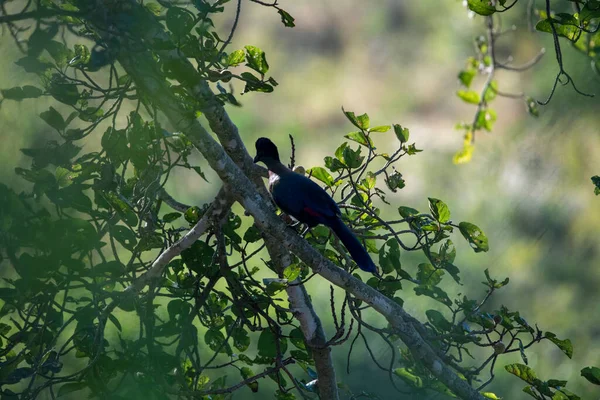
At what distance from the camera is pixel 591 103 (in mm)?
6305

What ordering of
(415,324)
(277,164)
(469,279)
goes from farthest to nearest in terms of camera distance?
(469,279)
(277,164)
(415,324)

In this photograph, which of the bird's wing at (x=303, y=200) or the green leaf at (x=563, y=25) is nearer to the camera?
the green leaf at (x=563, y=25)

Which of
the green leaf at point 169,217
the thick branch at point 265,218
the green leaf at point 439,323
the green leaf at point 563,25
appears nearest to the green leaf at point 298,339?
the thick branch at point 265,218

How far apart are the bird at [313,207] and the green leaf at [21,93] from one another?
2.25 feet

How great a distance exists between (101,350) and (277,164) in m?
0.88

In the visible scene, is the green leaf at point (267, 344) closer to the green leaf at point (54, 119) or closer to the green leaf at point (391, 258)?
the green leaf at point (391, 258)

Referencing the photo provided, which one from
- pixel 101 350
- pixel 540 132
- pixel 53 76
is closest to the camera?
pixel 101 350

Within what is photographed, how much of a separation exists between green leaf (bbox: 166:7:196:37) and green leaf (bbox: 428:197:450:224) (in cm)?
81

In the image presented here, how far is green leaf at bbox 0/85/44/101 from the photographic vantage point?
181 cm

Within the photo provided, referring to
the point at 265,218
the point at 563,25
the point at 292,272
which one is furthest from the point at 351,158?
the point at 563,25

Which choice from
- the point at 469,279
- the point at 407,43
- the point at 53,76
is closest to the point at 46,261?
the point at 53,76

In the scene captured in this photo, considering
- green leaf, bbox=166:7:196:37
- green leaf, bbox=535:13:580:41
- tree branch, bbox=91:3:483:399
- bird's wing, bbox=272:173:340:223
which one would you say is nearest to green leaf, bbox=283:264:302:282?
tree branch, bbox=91:3:483:399

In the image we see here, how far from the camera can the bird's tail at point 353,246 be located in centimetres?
Answer: 229

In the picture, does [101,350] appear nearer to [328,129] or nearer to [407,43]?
[328,129]
